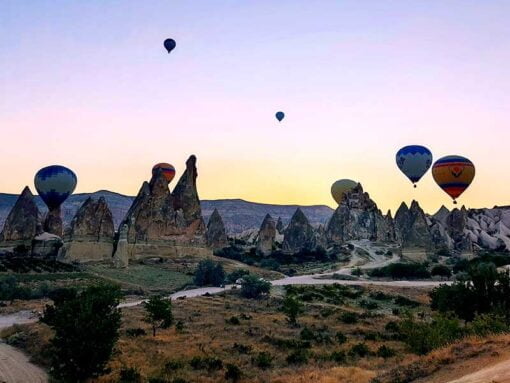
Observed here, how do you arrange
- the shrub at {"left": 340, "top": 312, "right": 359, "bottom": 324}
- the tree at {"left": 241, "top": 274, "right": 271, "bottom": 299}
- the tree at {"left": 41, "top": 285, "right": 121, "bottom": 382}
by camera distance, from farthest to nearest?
1. the tree at {"left": 241, "top": 274, "right": 271, "bottom": 299}
2. the shrub at {"left": 340, "top": 312, "right": 359, "bottom": 324}
3. the tree at {"left": 41, "top": 285, "right": 121, "bottom": 382}

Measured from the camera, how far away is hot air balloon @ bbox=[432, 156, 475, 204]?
3103 inches

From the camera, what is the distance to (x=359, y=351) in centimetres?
2322

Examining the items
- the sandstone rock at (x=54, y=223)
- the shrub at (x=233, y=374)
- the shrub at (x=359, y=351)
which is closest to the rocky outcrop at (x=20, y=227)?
the sandstone rock at (x=54, y=223)

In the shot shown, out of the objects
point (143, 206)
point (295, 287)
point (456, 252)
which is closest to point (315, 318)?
point (295, 287)

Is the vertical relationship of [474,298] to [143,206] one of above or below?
below

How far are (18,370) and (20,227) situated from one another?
59325 millimetres

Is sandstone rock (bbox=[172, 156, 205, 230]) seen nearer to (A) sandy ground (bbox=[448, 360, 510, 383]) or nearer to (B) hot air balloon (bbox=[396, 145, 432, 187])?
(B) hot air balloon (bbox=[396, 145, 432, 187])

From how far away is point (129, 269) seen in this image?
6662 cm

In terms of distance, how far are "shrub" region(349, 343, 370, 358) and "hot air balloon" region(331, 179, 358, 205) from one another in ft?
354

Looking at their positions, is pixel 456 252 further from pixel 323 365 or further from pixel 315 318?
pixel 323 365

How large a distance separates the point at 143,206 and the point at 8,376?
65470 mm

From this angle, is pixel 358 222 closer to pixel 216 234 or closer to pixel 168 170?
pixel 216 234

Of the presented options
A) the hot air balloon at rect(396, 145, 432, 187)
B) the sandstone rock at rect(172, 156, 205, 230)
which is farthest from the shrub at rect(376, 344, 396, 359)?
the sandstone rock at rect(172, 156, 205, 230)

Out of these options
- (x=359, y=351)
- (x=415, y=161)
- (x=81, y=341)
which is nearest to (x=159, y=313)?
(x=81, y=341)
